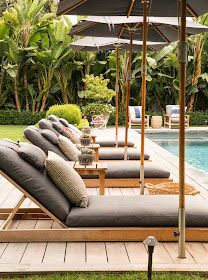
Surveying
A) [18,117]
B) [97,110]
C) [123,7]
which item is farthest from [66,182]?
[18,117]

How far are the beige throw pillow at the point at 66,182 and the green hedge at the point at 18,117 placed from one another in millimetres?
16081

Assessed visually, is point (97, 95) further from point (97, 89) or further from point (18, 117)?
point (18, 117)

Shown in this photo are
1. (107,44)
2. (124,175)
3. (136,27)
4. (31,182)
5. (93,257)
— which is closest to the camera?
(93,257)

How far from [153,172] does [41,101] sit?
14.8 meters

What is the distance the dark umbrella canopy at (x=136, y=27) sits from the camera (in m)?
7.41

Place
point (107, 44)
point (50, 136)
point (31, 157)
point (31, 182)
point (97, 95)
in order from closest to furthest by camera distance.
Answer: point (31, 182)
point (31, 157)
point (50, 136)
point (107, 44)
point (97, 95)

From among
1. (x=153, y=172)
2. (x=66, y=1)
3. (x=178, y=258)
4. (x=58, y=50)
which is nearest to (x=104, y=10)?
(x=66, y=1)

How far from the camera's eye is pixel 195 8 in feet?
19.5

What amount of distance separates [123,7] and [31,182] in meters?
3.09

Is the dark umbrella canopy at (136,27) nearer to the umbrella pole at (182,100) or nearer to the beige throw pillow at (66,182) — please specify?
the beige throw pillow at (66,182)

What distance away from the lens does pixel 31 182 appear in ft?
14.5

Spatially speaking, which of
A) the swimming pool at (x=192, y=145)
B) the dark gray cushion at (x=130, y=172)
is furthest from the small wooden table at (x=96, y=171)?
the swimming pool at (x=192, y=145)

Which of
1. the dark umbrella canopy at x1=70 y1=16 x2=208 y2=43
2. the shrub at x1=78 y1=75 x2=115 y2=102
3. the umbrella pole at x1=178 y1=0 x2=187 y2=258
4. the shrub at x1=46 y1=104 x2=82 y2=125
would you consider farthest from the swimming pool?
the umbrella pole at x1=178 y1=0 x2=187 y2=258

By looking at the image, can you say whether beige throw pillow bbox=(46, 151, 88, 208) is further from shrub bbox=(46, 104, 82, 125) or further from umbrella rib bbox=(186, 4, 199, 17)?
shrub bbox=(46, 104, 82, 125)
